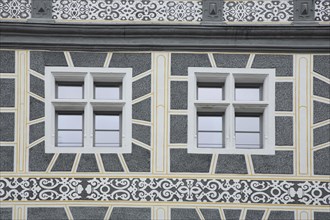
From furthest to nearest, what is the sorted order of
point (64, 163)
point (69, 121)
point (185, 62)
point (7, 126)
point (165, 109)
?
1. point (69, 121)
2. point (185, 62)
3. point (165, 109)
4. point (7, 126)
5. point (64, 163)

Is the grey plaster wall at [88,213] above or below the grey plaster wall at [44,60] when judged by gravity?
below

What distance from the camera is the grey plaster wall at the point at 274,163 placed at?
1412 centimetres

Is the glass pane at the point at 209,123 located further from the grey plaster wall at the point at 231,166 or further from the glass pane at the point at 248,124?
the grey plaster wall at the point at 231,166

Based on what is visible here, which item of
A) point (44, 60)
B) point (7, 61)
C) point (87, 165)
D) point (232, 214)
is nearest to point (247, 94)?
point (232, 214)

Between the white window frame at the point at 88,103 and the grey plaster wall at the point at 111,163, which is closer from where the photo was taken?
the grey plaster wall at the point at 111,163

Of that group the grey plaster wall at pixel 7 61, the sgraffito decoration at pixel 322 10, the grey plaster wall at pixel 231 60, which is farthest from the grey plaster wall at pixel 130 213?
the sgraffito decoration at pixel 322 10

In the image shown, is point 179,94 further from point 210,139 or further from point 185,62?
point 210,139

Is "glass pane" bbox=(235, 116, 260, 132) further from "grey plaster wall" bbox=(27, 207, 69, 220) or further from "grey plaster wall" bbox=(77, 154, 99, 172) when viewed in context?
"grey plaster wall" bbox=(27, 207, 69, 220)

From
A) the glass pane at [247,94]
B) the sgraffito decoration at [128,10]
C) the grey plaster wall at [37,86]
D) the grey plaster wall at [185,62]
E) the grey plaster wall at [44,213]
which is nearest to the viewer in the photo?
the grey plaster wall at [44,213]

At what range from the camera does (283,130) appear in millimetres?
14250

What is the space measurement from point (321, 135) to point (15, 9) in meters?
4.87

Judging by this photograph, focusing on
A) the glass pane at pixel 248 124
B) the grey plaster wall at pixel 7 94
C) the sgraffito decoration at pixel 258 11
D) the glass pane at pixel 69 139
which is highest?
the sgraffito decoration at pixel 258 11

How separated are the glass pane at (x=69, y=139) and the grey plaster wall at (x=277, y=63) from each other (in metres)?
2.79

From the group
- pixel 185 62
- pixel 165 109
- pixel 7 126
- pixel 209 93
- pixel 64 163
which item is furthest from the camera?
pixel 209 93
